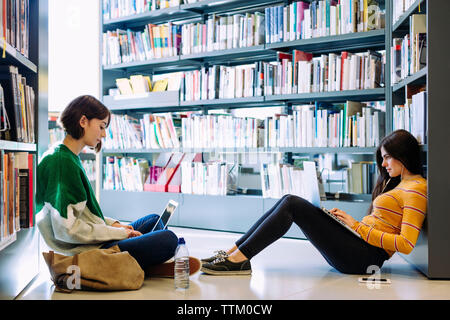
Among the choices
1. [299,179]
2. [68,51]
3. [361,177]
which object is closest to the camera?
[361,177]

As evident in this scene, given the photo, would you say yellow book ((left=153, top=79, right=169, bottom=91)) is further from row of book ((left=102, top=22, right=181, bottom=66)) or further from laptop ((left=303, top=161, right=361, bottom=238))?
laptop ((left=303, top=161, right=361, bottom=238))

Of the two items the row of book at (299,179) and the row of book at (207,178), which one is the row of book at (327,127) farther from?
the row of book at (207,178)

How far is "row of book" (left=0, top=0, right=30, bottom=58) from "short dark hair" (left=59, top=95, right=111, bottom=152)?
12.4 inches

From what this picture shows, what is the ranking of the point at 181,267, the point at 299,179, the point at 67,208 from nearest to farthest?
the point at 67,208
the point at 181,267
the point at 299,179

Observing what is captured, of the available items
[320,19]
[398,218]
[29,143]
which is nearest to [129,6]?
[320,19]

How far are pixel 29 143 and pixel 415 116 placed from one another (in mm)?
1944

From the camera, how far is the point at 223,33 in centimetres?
443

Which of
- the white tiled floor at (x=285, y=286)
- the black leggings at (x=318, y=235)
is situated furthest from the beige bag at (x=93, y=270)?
the black leggings at (x=318, y=235)

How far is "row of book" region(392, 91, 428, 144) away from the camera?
2.62 m

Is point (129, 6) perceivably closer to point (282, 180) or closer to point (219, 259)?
point (282, 180)

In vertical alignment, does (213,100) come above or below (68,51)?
below

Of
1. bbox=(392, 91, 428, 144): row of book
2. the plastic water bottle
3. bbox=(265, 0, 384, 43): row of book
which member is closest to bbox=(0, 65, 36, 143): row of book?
the plastic water bottle

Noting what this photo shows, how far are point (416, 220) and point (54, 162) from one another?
1689 mm

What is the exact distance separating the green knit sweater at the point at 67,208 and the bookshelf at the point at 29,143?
0.23 ft
